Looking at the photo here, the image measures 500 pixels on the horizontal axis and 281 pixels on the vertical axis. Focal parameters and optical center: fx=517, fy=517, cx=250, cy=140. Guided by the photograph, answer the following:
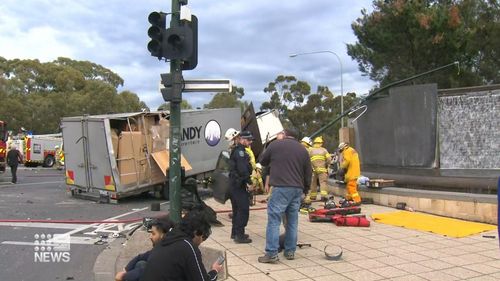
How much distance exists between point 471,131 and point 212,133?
7.85 m

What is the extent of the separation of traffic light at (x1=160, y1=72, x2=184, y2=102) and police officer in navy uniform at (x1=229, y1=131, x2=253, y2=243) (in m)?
1.48

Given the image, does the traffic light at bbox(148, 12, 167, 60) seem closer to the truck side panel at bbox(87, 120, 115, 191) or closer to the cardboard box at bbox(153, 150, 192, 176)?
the truck side panel at bbox(87, 120, 115, 191)

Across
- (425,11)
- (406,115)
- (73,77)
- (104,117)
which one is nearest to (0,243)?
(104,117)

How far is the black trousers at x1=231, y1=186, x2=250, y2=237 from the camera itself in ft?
25.5

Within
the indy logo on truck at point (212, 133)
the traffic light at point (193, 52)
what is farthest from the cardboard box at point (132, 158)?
the traffic light at point (193, 52)

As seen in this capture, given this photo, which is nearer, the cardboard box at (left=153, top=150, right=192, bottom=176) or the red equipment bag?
the red equipment bag

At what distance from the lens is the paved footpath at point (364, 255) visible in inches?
240

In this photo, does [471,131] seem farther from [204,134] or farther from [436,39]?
[436,39]

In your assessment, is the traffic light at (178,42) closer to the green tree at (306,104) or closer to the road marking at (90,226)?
the road marking at (90,226)

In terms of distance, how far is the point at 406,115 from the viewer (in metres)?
15.2

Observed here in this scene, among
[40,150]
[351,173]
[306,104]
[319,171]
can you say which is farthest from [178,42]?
[306,104]

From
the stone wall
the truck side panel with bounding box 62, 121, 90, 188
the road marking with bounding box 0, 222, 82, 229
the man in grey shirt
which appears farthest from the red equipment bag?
the truck side panel with bounding box 62, 121, 90, 188

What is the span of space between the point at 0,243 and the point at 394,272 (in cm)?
640

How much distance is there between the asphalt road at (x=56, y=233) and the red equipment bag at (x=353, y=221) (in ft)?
12.9
